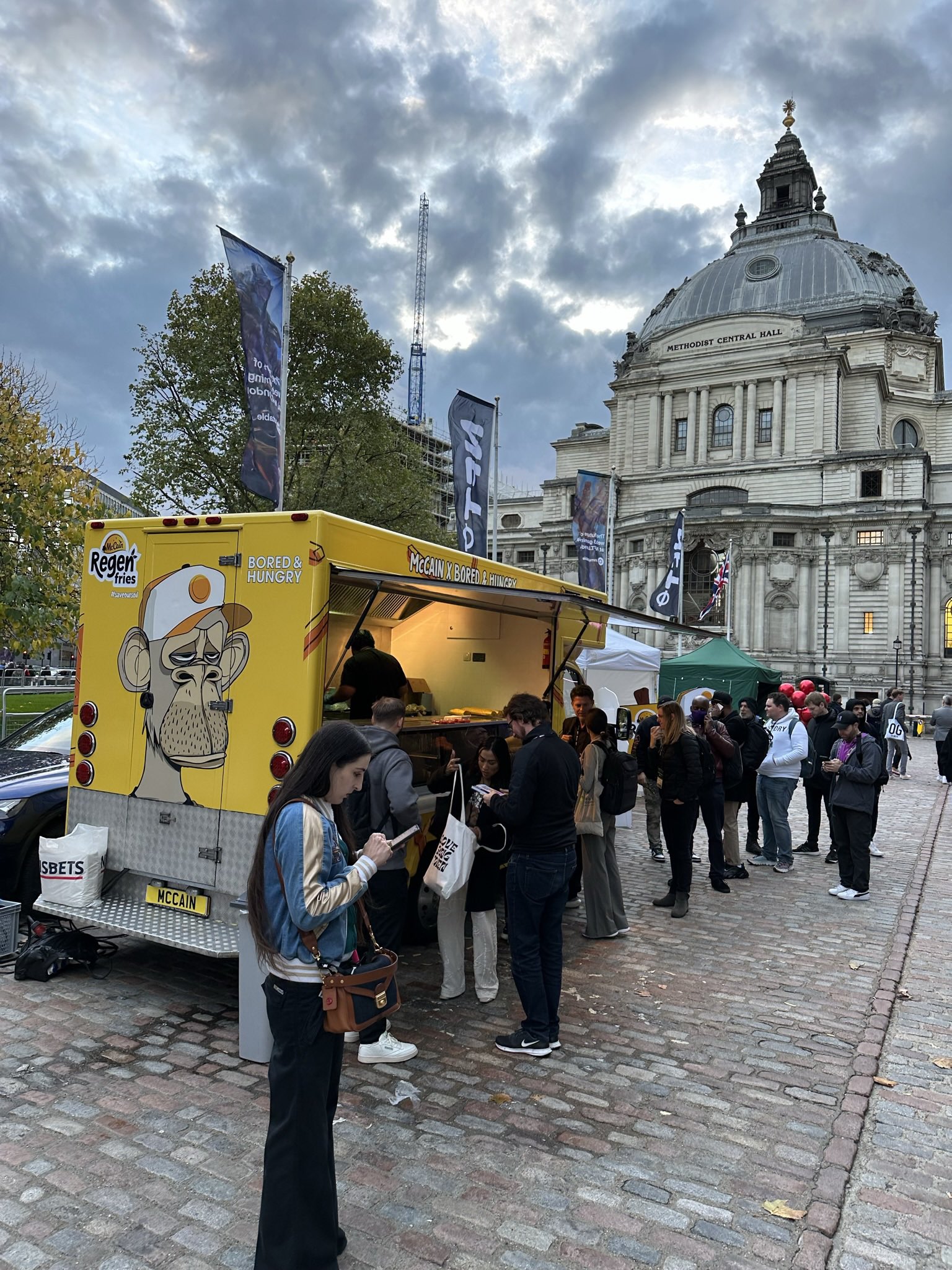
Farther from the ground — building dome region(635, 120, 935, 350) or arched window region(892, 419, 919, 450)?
building dome region(635, 120, 935, 350)

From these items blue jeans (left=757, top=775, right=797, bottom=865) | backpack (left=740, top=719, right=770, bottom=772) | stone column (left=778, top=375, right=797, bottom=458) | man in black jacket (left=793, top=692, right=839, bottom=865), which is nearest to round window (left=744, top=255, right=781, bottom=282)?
stone column (left=778, top=375, right=797, bottom=458)

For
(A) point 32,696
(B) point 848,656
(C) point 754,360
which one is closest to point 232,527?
(A) point 32,696

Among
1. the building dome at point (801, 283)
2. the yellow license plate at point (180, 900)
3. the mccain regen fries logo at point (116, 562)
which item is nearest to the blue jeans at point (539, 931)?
the yellow license plate at point (180, 900)

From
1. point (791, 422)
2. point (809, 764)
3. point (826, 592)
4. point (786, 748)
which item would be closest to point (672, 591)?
point (809, 764)

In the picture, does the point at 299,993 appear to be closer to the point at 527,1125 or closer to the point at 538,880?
the point at 527,1125

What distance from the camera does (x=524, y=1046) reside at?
5.32 m

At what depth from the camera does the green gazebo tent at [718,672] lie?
76.0 ft

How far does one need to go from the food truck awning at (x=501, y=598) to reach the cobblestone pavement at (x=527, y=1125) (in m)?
3.02

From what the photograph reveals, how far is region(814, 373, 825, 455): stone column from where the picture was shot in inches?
2608

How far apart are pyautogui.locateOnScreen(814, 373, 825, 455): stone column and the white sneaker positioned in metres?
68.8

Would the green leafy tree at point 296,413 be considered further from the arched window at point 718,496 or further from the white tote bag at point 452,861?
the arched window at point 718,496

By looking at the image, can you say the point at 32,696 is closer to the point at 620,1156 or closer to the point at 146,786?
the point at 146,786

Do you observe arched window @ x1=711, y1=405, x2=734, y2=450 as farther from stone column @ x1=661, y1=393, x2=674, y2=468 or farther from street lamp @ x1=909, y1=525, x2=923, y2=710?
street lamp @ x1=909, y1=525, x2=923, y2=710

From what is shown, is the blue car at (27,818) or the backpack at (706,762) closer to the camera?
the blue car at (27,818)
